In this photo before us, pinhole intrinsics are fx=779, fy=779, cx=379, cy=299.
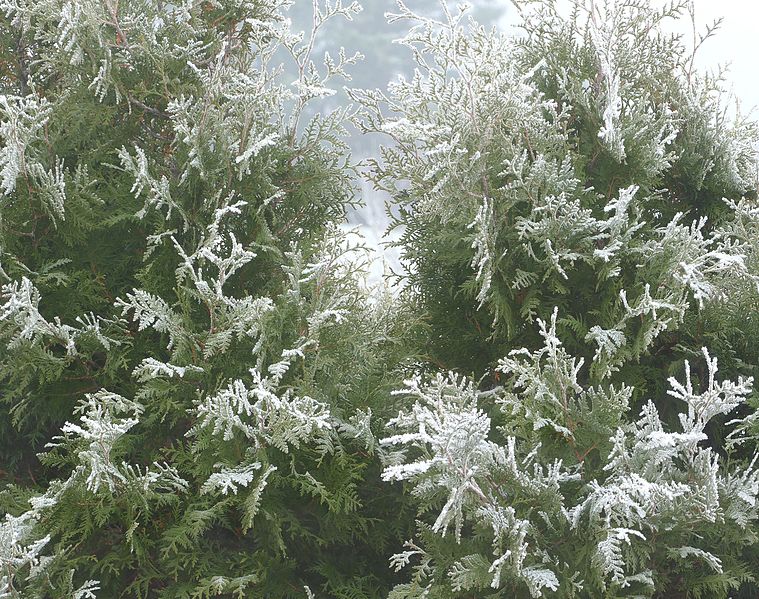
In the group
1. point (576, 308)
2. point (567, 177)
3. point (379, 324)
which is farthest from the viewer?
point (379, 324)

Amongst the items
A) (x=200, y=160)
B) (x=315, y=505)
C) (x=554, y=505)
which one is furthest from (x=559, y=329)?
(x=200, y=160)

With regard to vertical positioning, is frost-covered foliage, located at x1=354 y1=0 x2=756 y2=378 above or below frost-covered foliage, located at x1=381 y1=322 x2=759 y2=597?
above

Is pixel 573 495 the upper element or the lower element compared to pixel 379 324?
lower

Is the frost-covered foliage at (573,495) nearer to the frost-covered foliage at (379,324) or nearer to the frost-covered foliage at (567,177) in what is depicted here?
the frost-covered foliage at (379,324)

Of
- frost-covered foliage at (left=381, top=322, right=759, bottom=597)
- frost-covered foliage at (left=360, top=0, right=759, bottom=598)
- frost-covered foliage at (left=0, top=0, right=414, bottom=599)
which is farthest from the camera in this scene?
frost-covered foliage at (left=0, top=0, right=414, bottom=599)

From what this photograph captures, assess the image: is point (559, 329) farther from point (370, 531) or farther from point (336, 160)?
point (336, 160)

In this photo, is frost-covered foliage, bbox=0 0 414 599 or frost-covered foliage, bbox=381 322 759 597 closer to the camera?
frost-covered foliage, bbox=381 322 759 597

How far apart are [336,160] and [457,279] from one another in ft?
4.29

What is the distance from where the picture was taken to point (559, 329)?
4.64 metres

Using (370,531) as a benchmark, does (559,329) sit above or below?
above

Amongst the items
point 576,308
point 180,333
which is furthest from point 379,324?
point 180,333

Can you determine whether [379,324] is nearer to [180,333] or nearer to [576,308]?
[576,308]

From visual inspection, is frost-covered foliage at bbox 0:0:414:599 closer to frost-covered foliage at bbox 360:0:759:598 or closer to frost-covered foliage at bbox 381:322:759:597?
frost-covered foliage at bbox 360:0:759:598

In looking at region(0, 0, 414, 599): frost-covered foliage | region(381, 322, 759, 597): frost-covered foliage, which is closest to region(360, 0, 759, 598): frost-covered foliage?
region(381, 322, 759, 597): frost-covered foliage
